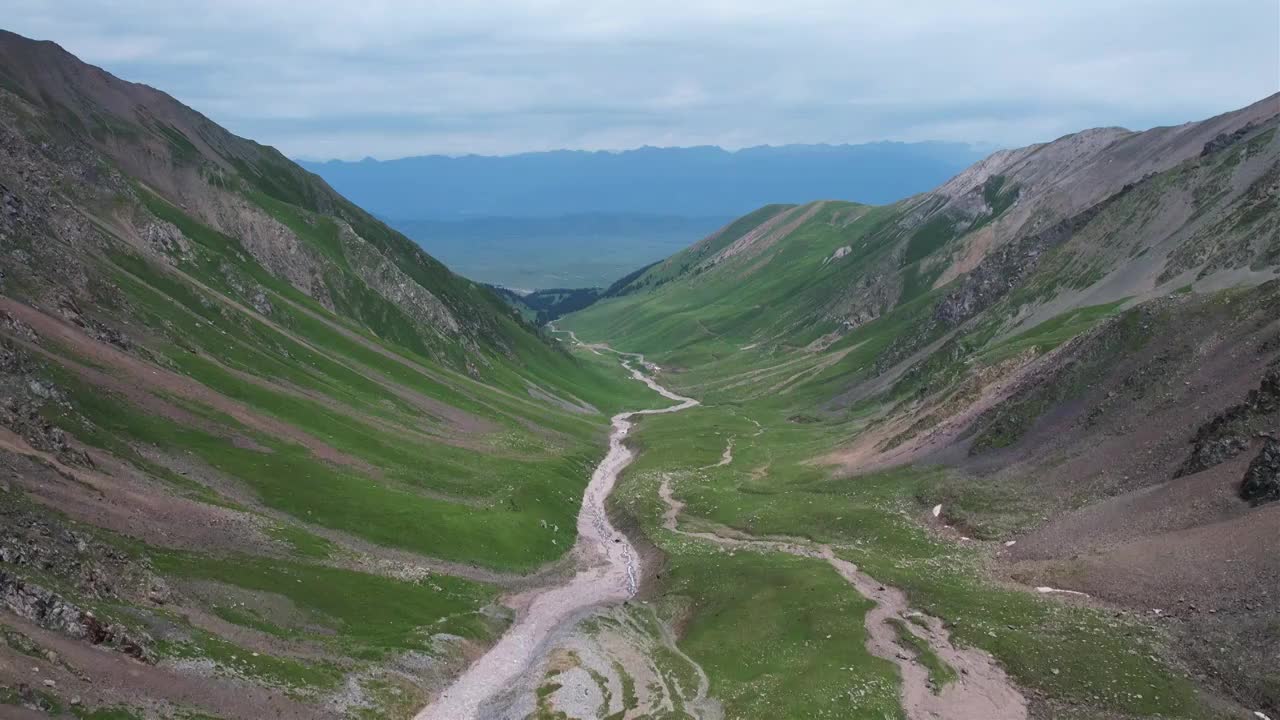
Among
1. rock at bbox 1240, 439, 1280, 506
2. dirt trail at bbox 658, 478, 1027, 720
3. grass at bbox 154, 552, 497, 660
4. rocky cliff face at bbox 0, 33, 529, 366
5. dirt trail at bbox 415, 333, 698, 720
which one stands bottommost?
dirt trail at bbox 415, 333, 698, 720

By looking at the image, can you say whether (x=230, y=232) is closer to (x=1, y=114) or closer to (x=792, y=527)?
(x=1, y=114)

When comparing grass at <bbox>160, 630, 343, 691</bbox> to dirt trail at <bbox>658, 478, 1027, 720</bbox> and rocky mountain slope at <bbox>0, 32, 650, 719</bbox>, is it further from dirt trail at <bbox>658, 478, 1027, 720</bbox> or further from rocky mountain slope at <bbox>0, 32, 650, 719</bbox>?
dirt trail at <bbox>658, 478, 1027, 720</bbox>

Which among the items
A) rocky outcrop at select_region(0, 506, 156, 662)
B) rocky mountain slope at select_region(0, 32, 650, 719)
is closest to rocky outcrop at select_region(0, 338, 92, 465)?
rocky mountain slope at select_region(0, 32, 650, 719)

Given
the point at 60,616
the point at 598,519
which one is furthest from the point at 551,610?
the point at 60,616

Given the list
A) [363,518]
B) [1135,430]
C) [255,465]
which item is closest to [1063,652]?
[1135,430]

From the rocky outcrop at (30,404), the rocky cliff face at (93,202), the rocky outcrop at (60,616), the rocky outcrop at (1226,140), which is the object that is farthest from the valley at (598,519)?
the rocky outcrop at (1226,140)

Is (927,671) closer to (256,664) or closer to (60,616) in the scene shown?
(256,664)

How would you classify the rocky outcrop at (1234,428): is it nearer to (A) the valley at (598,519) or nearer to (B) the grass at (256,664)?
(A) the valley at (598,519)
